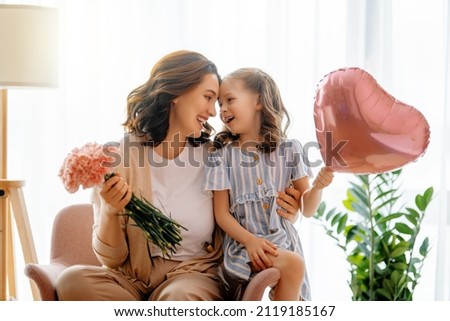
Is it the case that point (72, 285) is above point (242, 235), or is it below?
below

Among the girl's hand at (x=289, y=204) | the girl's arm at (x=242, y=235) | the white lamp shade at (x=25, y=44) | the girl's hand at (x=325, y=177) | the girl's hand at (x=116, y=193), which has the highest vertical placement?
the white lamp shade at (x=25, y=44)

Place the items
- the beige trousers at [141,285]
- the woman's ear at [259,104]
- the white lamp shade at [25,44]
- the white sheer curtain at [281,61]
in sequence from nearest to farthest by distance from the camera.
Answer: the beige trousers at [141,285], the woman's ear at [259,104], the white lamp shade at [25,44], the white sheer curtain at [281,61]

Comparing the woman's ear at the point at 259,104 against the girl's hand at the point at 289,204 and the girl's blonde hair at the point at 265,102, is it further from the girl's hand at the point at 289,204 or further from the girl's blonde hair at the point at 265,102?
the girl's hand at the point at 289,204

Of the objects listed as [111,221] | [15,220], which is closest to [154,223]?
[111,221]

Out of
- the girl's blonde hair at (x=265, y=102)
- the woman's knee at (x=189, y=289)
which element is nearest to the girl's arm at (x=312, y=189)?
the girl's blonde hair at (x=265, y=102)

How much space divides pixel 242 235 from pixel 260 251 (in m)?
0.08

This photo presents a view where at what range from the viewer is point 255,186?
89.3 inches

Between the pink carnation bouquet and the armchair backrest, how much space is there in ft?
1.47

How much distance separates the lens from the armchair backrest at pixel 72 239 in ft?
8.29

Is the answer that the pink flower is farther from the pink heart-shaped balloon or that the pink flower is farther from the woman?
the pink heart-shaped balloon

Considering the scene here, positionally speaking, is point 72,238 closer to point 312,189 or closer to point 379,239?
point 312,189

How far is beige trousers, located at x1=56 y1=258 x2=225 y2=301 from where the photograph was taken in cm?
209

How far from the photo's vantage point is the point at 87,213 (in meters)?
2.60

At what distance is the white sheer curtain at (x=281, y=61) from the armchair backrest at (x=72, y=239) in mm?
935
